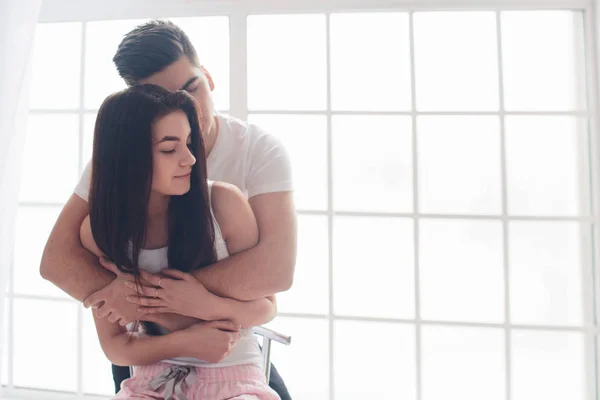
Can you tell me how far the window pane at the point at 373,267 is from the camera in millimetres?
2326

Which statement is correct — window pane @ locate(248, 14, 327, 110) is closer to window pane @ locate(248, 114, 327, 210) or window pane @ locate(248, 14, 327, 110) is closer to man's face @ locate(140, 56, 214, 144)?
window pane @ locate(248, 114, 327, 210)

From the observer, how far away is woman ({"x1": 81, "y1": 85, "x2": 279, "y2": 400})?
114 cm

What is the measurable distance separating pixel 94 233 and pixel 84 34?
166 centimetres

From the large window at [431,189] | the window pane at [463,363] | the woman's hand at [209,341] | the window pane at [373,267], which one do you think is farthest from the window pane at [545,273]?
the woman's hand at [209,341]

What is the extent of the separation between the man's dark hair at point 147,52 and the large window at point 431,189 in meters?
0.91

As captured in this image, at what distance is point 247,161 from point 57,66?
170cm

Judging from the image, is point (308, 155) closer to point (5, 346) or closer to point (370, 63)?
point (370, 63)

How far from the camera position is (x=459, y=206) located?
7.50 feet

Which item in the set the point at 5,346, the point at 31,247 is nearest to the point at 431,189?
the point at 31,247

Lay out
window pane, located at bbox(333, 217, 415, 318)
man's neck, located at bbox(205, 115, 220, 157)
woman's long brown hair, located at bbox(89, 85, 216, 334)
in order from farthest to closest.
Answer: window pane, located at bbox(333, 217, 415, 318) → man's neck, located at bbox(205, 115, 220, 157) → woman's long brown hair, located at bbox(89, 85, 216, 334)

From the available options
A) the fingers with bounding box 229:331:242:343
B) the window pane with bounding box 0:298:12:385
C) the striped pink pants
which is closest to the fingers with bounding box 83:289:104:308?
the striped pink pants

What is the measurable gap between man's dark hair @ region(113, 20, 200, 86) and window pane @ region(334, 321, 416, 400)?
1539 mm

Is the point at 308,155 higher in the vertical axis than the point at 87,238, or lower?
higher

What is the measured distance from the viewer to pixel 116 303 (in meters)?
1.23
